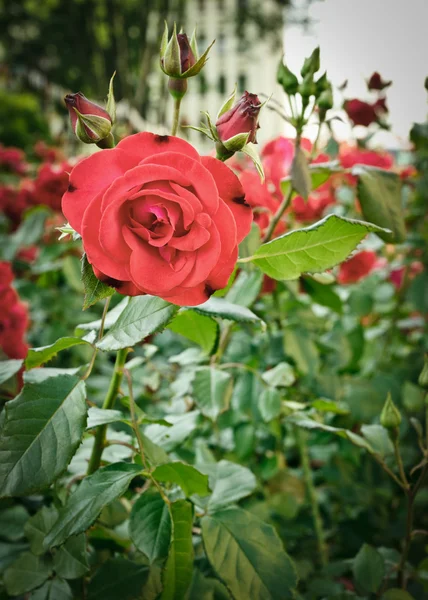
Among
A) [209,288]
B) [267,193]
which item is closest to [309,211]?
[267,193]

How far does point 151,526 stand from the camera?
39 cm

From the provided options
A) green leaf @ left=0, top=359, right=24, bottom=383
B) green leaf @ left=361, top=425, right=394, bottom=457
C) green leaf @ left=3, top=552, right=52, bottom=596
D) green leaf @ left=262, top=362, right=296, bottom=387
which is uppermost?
green leaf @ left=0, top=359, right=24, bottom=383

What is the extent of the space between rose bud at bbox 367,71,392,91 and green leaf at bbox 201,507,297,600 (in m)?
0.63

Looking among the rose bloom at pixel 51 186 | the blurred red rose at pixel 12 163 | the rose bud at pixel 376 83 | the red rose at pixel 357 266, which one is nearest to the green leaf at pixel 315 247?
the rose bud at pixel 376 83

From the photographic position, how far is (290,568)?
0.41m

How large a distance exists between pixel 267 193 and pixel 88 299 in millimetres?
347

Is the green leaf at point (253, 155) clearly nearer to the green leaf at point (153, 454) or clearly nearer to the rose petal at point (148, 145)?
the rose petal at point (148, 145)

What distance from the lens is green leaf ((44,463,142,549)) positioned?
35cm

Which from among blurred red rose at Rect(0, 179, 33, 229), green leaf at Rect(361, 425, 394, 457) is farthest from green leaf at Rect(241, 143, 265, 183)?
blurred red rose at Rect(0, 179, 33, 229)

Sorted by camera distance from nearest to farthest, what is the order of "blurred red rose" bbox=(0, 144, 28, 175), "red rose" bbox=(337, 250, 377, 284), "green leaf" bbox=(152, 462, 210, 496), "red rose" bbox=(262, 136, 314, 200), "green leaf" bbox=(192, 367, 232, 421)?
"green leaf" bbox=(152, 462, 210, 496), "green leaf" bbox=(192, 367, 232, 421), "red rose" bbox=(262, 136, 314, 200), "red rose" bbox=(337, 250, 377, 284), "blurred red rose" bbox=(0, 144, 28, 175)

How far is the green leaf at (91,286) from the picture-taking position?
0.32 meters

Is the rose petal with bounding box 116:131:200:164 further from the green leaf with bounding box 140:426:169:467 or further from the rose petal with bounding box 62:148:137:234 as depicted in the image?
the green leaf with bounding box 140:426:169:467

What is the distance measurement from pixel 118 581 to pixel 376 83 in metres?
0.73

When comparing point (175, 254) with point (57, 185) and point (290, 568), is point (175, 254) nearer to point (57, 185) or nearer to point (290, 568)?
point (290, 568)
